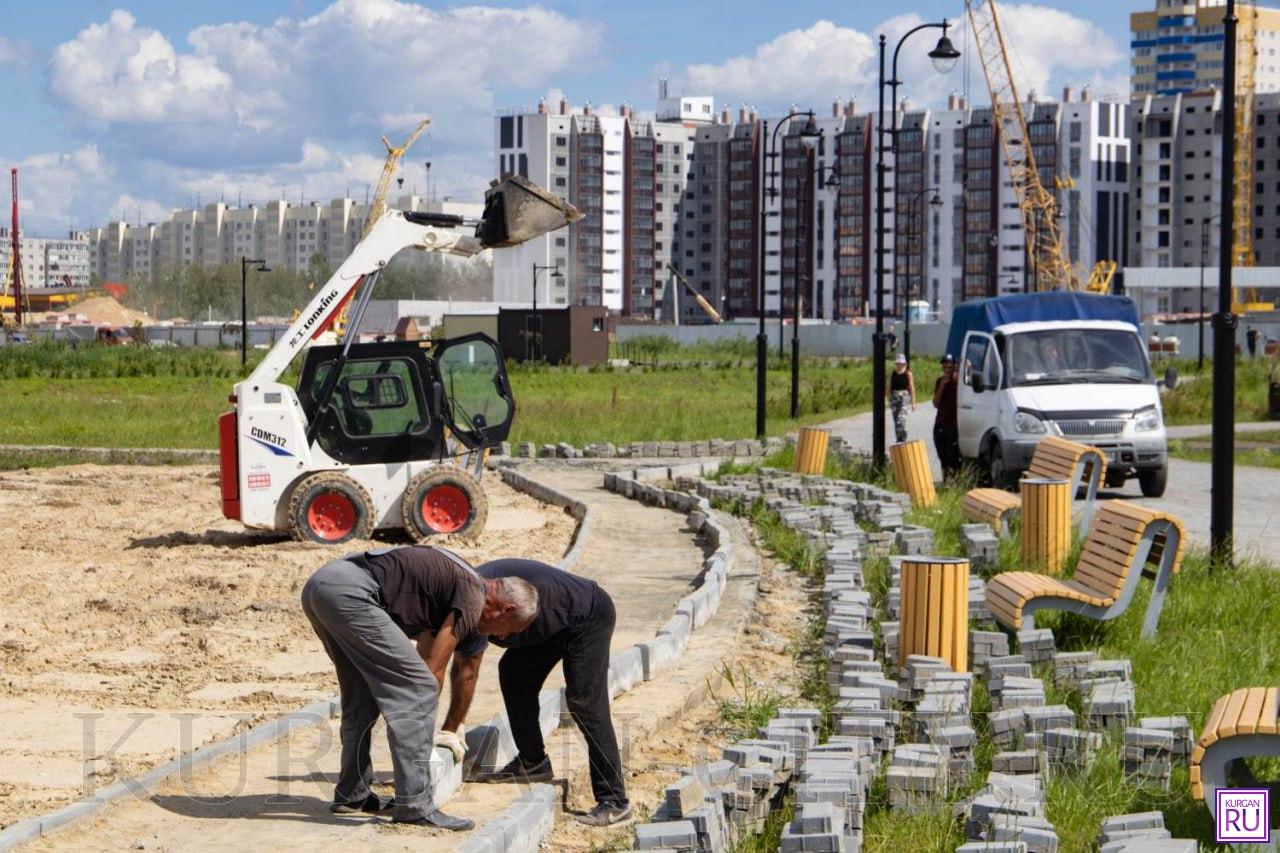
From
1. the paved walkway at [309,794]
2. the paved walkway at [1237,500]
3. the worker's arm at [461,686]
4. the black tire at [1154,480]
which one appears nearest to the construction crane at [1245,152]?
the paved walkway at [1237,500]

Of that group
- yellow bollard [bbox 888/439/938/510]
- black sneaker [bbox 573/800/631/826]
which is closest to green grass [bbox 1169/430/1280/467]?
yellow bollard [bbox 888/439/938/510]

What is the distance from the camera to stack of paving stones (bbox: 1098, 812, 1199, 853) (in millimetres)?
6043

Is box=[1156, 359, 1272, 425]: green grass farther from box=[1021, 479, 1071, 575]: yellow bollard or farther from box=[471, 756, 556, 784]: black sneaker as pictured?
box=[471, 756, 556, 784]: black sneaker

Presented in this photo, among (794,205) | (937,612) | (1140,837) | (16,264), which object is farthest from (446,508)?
(794,205)

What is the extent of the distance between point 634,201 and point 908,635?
5624 inches

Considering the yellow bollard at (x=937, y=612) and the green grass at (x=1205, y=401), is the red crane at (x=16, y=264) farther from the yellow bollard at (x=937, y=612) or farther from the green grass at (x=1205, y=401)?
the yellow bollard at (x=937, y=612)

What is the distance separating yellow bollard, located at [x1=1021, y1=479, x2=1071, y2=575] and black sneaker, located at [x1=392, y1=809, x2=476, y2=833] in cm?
761

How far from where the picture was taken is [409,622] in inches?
286

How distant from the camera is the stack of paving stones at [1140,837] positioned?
19.8 feet

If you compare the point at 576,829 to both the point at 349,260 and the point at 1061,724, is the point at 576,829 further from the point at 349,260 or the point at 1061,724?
the point at 349,260

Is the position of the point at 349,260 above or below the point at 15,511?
above

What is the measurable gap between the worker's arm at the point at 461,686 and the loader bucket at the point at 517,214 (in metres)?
9.33

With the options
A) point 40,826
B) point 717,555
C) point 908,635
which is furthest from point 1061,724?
point 717,555

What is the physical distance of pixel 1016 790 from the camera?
7.02m
